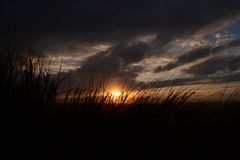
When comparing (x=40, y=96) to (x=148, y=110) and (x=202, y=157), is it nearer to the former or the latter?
(x=148, y=110)

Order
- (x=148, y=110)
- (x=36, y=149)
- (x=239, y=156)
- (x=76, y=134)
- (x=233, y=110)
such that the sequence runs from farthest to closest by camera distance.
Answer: (x=233, y=110) → (x=148, y=110) → (x=239, y=156) → (x=76, y=134) → (x=36, y=149)

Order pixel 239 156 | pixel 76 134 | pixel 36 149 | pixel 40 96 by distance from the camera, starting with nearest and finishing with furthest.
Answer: pixel 36 149, pixel 76 134, pixel 40 96, pixel 239 156

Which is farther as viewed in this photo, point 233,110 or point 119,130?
point 233,110

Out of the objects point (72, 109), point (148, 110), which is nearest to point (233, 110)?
point (148, 110)

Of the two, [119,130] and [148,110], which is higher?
[148,110]

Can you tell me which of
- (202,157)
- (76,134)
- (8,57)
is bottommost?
(202,157)

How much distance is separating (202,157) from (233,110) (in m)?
2.65

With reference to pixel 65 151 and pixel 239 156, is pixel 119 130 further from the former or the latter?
pixel 239 156

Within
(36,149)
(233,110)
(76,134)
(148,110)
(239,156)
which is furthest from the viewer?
(233,110)

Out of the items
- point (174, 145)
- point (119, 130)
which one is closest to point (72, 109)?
point (119, 130)

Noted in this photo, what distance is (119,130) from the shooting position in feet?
14.3

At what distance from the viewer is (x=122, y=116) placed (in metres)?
4.90

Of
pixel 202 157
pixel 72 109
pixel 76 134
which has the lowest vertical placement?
pixel 202 157

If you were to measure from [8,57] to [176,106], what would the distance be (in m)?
3.43
